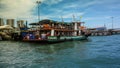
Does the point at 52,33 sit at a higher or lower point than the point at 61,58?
higher

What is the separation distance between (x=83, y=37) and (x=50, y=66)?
37.7 m

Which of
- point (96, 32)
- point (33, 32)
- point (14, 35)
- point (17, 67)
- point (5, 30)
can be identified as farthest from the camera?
point (96, 32)

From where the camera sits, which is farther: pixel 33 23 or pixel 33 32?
pixel 33 23

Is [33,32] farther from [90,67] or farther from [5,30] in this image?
[90,67]

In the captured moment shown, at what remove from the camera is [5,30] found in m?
70.4

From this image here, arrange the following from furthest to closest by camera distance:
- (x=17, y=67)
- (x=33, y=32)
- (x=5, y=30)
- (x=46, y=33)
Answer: (x=5, y=30) < (x=33, y=32) < (x=46, y=33) < (x=17, y=67)

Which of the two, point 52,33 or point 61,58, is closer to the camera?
point 61,58

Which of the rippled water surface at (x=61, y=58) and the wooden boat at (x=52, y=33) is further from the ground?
the wooden boat at (x=52, y=33)

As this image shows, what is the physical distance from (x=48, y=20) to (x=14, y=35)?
47.2 ft

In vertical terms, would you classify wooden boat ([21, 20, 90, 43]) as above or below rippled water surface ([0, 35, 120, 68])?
above

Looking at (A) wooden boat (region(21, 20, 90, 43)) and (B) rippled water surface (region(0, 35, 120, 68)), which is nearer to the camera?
(B) rippled water surface (region(0, 35, 120, 68))

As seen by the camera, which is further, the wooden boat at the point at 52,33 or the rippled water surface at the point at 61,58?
the wooden boat at the point at 52,33

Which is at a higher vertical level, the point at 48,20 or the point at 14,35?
the point at 48,20

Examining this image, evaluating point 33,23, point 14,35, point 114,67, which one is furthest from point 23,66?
point 14,35
